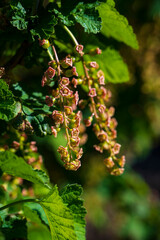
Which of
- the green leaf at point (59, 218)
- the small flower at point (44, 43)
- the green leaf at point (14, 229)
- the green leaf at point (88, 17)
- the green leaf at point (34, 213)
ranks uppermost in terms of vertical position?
the green leaf at point (88, 17)

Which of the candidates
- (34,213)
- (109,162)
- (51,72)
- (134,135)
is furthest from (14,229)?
(134,135)

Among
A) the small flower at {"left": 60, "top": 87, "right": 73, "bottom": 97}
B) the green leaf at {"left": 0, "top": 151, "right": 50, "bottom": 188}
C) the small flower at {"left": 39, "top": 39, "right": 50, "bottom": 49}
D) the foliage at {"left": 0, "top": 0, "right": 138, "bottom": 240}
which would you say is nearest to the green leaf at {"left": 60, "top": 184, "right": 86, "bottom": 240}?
the foliage at {"left": 0, "top": 0, "right": 138, "bottom": 240}

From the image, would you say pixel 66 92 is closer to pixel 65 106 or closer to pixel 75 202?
pixel 65 106

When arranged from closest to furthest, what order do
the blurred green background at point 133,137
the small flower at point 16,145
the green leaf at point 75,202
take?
1. the green leaf at point 75,202
2. the small flower at point 16,145
3. the blurred green background at point 133,137

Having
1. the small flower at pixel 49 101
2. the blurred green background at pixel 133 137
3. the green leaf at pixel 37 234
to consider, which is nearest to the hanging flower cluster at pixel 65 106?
the small flower at pixel 49 101

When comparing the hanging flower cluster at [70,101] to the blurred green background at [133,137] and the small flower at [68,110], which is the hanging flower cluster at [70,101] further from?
the blurred green background at [133,137]

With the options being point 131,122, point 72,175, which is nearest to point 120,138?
point 131,122
